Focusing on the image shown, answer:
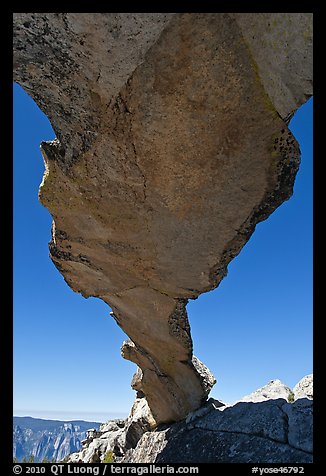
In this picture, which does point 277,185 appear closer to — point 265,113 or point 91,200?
point 265,113

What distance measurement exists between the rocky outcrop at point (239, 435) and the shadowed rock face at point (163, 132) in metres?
3.54

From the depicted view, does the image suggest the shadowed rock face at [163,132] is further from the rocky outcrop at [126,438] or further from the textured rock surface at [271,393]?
the rocky outcrop at [126,438]

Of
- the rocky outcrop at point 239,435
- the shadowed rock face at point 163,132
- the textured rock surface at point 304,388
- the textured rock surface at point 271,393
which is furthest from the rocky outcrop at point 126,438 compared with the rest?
the shadowed rock face at point 163,132

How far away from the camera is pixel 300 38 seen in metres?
5.50

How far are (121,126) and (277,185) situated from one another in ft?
11.0

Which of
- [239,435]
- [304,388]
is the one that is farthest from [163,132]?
[304,388]

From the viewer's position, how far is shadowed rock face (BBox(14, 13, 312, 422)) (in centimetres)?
541

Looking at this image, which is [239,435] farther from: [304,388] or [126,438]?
[126,438]

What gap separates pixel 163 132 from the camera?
21.9 ft

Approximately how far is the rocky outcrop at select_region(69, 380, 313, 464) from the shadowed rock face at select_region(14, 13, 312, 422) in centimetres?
354

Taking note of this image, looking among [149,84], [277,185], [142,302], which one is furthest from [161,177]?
[142,302]

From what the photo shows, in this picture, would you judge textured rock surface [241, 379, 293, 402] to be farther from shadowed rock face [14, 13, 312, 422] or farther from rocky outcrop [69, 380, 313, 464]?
shadowed rock face [14, 13, 312, 422]

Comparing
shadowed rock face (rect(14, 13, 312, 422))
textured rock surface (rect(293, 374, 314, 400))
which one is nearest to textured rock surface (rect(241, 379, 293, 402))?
textured rock surface (rect(293, 374, 314, 400))

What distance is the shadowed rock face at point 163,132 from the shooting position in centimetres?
541
